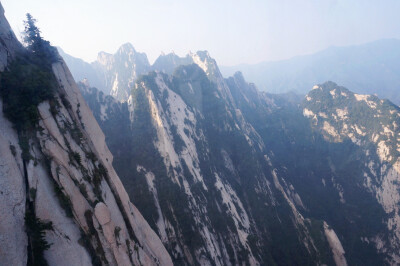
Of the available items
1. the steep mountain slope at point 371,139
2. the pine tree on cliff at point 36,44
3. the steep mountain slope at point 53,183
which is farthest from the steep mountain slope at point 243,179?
the pine tree on cliff at point 36,44

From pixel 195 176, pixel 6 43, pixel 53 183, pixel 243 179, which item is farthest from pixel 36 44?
pixel 243 179

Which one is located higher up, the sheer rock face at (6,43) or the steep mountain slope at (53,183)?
the sheer rock face at (6,43)

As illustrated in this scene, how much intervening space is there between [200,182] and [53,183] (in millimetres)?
53666

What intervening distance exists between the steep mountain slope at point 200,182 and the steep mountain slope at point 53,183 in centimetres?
2540

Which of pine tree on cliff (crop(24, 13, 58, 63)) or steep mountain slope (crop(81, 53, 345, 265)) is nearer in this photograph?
pine tree on cliff (crop(24, 13, 58, 63))

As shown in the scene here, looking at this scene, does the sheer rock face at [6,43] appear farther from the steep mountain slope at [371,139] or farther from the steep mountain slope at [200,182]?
the steep mountain slope at [371,139]

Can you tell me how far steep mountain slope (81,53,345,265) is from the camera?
6072 centimetres

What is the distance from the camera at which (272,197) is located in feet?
302

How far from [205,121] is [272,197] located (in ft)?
152

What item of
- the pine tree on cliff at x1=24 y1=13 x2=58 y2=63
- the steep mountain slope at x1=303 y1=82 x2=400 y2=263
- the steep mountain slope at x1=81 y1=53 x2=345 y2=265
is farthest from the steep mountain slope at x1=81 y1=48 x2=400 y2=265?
the pine tree on cliff at x1=24 y1=13 x2=58 y2=63

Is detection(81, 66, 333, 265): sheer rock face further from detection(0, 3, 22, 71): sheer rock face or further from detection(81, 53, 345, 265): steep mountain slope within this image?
detection(0, 3, 22, 71): sheer rock face

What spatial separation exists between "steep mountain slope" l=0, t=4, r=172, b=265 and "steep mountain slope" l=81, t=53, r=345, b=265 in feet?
83.3

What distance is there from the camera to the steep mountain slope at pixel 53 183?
61.4 ft

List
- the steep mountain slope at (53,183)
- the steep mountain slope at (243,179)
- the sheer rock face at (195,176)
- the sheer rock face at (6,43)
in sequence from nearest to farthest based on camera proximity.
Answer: the steep mountain slope at (53,183) < the sheer rock face at (6,43) < the sheer rock face at (195,176) < the steep mountain slope at (243,179)
